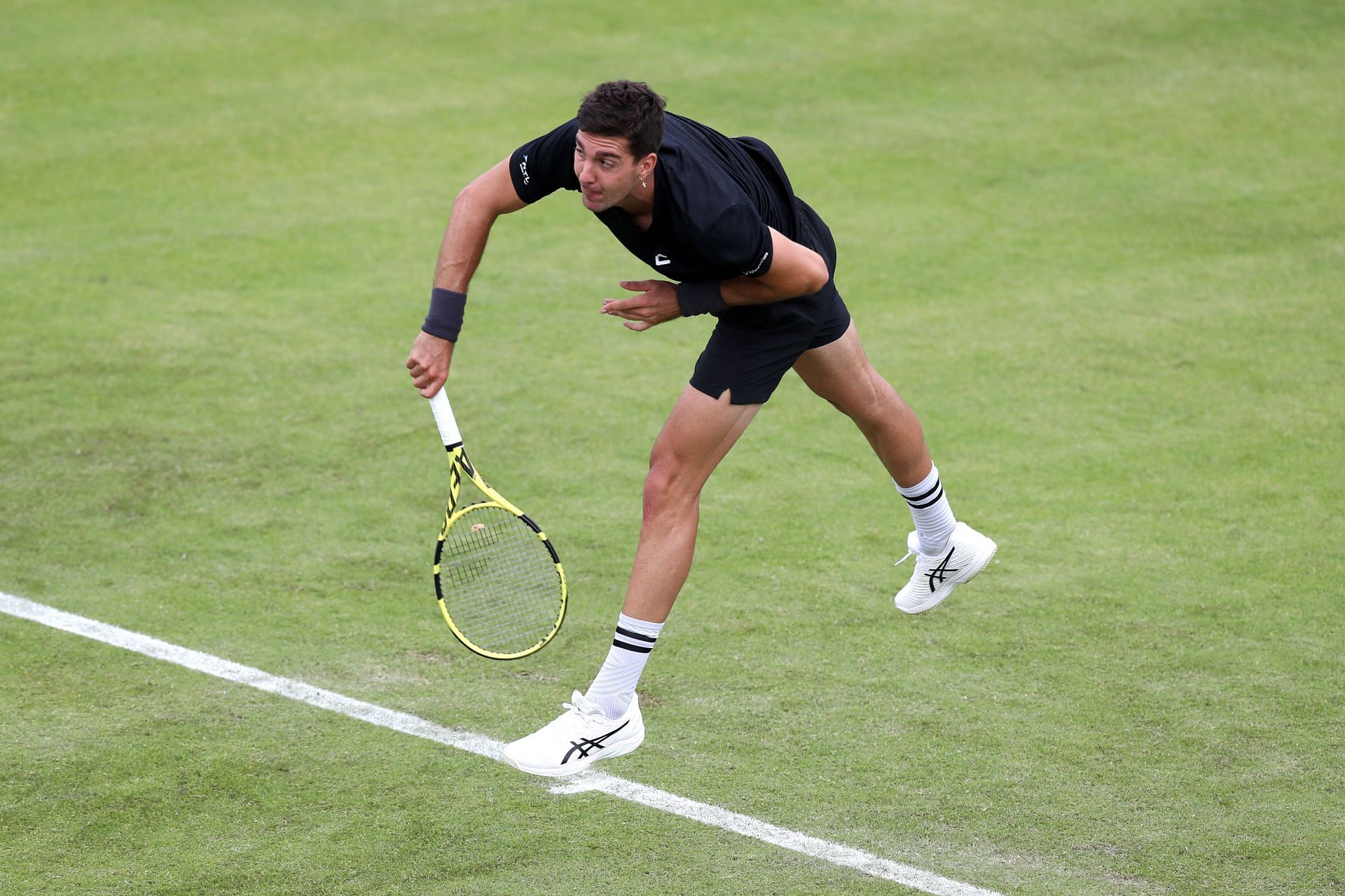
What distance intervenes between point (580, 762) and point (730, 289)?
1.85 m

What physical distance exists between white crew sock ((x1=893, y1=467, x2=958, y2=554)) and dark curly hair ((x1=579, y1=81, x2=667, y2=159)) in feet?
7.54

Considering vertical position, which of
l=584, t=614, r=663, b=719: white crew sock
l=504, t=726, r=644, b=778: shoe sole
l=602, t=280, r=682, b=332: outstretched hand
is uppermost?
l=602, t=280, r=682, b=332: outstretched hand

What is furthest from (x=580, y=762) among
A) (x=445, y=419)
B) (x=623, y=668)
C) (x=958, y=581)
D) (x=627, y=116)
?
(x=627, y=116)

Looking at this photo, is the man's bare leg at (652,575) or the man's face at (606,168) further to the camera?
the man's bare leg at (652,575)

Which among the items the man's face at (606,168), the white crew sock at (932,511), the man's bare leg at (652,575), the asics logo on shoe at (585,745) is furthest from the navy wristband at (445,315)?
the white crew sock at (932,511)

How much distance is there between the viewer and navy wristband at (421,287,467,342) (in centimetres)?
603

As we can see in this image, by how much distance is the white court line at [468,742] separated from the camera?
18.2 ft

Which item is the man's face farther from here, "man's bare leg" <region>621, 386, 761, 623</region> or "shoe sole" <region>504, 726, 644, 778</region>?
"shoe sole" <region>504, 726, 644, 778</region>

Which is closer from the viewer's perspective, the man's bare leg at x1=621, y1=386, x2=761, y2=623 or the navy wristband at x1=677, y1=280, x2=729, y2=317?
the navy wristband at x1=677, y1=280, x2=729, y2=317

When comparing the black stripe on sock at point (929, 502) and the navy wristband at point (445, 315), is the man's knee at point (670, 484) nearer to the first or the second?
the navy wristband at point (445, 315)

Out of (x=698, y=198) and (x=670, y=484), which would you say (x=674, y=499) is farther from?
(x=698, y=198)

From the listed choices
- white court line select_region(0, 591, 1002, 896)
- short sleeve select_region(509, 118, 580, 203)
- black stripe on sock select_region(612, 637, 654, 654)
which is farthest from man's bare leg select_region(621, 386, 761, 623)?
short sleeve select_region(509, 118, 580, 203)

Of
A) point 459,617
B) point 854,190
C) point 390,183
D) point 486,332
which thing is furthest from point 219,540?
point 854,190

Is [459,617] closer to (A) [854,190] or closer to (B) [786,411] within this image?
(B) [786,411]
